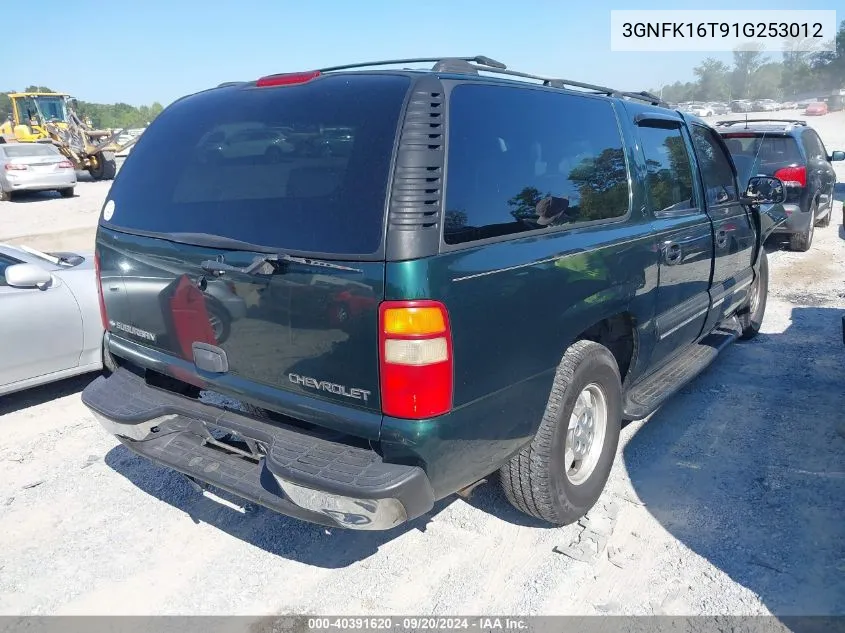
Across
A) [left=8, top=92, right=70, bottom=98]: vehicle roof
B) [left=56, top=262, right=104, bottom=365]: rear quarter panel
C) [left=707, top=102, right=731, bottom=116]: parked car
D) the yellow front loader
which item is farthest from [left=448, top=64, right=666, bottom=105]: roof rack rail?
[left=707, top=102, right=731, bottom=116]: parked car

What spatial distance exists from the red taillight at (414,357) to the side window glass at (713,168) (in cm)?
291

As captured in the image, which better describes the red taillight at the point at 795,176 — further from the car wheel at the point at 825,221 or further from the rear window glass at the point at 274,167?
the rear window glass at the point at 274,167

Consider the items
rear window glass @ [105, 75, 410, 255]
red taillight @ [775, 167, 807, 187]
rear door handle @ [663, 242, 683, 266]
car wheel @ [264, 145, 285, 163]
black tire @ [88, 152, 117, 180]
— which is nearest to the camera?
rear window glass @ [105, 75, 410, 255]

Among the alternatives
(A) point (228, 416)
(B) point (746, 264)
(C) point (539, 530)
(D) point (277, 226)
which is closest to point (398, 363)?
(D) point (277, 226)

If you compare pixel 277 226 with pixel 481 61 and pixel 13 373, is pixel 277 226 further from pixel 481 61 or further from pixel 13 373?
pixel 13 373

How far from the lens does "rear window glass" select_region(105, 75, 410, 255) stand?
2.38 metres

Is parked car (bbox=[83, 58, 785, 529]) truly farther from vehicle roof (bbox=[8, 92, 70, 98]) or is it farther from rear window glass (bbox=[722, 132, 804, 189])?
vehicle roof (bbox=[8, 92, 70, 98])

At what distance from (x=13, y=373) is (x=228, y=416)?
2.62m

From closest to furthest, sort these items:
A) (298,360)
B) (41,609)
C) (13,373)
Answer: (298,360) → (41,609) → (13,373)

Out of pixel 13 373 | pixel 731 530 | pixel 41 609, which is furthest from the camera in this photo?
pixel 13 373

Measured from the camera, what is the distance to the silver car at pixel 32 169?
17391mm

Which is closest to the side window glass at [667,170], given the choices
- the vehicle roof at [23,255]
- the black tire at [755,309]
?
the black tire at [755,309]

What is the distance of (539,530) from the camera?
10.7 feet

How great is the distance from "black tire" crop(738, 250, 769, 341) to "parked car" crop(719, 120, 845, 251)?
318 centimetres
